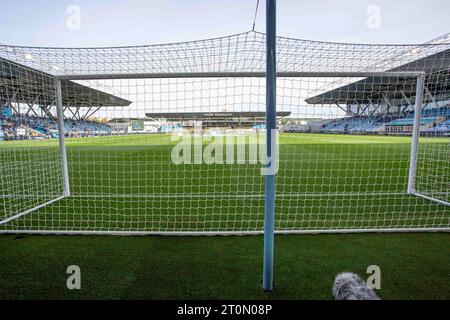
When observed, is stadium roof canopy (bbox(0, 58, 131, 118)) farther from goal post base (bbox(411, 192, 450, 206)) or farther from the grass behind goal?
goal post base (bbox(411, 192, 450, 206))

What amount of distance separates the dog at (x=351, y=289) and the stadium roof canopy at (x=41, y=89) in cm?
325

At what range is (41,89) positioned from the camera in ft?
14.6

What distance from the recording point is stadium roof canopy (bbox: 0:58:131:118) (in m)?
3.68

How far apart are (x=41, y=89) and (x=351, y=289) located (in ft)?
17.8

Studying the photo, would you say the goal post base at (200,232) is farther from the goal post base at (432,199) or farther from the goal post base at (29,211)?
the goal post base at (432,199)

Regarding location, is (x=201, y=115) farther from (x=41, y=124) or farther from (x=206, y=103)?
(x=41, y=124)

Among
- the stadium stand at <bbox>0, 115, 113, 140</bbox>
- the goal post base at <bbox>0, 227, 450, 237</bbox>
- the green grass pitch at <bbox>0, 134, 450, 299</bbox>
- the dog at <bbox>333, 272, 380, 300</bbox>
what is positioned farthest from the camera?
the stadium stand at <bbox>0, 115, 113, 140</bbox>

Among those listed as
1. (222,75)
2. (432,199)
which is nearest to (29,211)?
(222,75)

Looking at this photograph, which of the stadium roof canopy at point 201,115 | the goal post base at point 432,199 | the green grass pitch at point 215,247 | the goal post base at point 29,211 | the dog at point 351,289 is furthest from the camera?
the goal post base at point 432,199

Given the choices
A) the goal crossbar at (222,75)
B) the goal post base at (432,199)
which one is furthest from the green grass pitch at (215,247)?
the goal crossbar at (222,75)

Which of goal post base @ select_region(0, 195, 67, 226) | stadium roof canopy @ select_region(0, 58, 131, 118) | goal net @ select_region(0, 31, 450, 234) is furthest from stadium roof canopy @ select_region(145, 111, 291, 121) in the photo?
goal post base @ select_region(0, 195, 67, 226)

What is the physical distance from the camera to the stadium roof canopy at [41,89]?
368 cm

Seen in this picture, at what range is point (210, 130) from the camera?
177 inches

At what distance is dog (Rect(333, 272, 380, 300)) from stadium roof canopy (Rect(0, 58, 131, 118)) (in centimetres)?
325
